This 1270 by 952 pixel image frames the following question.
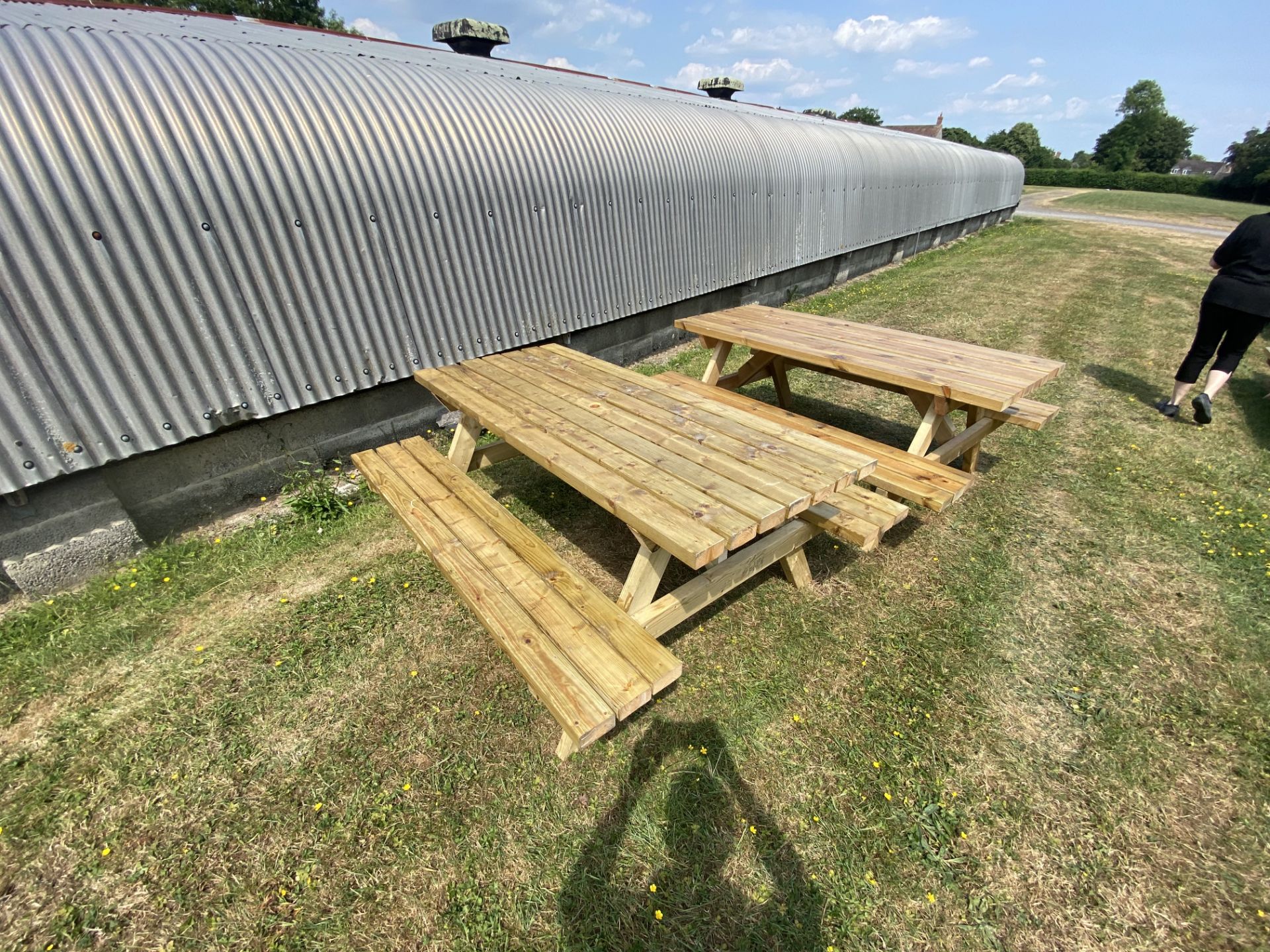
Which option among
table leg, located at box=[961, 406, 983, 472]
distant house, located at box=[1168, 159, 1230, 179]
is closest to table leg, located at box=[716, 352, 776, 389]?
table leg, located at box=[961, 406, 983, 472]

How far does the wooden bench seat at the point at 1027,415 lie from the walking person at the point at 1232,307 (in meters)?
2.22

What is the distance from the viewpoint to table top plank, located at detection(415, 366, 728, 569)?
1.90 meters

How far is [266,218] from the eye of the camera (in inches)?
138

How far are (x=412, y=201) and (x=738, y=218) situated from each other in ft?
17.0

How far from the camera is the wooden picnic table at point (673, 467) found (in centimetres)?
205

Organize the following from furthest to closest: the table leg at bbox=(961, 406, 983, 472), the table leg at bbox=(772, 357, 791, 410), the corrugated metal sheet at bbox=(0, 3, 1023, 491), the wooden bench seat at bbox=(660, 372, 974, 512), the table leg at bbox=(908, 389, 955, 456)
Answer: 1. the table leg at bbox=(772, 357, 791, 410)
2. the table leg at bbox=(961, 406, 983, 472)
3. the table leg at bbox=(908, 389, 955, 456)
4. the wooden bench seat at bbox=(660, 372, 974, 512)
5. the corrugated metal sheet at bbox=(0, 3, 1023, 491)

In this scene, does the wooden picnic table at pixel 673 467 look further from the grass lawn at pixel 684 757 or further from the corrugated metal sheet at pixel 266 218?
the corrugated metal sheet at pixel 266 218

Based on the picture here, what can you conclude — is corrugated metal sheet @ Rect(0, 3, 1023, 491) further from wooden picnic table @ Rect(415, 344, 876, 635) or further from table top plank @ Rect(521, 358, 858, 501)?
table top plank @ Rect(521, 358, 858, 501)

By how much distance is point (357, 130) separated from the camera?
3.86 metres

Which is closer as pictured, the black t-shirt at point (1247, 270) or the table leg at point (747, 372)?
the black t-shirt at point (1247, 270)

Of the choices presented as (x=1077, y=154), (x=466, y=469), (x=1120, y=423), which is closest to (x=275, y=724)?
(x=466, y=469)

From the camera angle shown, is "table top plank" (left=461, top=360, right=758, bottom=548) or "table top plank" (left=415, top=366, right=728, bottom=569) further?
"table top plank" (left=461, top=360, right=758, bottom=548)

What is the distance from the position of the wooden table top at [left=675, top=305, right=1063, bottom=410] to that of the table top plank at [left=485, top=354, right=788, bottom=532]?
1747 mm

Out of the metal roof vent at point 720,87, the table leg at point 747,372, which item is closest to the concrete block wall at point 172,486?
the table leg at point 747,372
